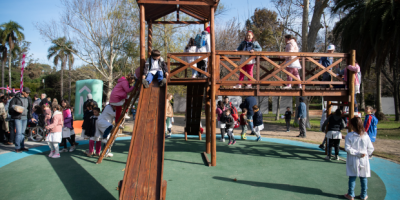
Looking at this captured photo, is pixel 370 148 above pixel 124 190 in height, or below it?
above

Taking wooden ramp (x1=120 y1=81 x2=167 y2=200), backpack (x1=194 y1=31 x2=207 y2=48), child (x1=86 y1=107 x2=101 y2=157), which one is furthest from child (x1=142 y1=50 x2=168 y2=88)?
child (x1=86 y1=107 x2=101 y2=157)

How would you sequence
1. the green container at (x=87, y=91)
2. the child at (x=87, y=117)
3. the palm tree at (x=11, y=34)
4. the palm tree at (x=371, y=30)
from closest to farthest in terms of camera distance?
the child at (x=87, y=117)
the palm tree at (x=371, y=30)
the green container at (x=87, y=91)
the palm tree at (x=11, y=34)

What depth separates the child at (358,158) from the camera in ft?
14.1

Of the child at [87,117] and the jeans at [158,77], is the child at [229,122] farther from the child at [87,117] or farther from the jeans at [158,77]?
the child at [87,117]

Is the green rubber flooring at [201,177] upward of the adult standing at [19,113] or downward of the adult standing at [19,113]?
downward

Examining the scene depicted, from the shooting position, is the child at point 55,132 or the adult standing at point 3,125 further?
the adult standing at point 3,125

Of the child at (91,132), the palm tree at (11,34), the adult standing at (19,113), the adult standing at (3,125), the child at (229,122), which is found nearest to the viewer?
the child at (91,132)

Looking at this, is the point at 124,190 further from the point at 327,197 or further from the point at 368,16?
the point at 368,16

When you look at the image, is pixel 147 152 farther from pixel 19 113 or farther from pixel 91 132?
pixel 19 113

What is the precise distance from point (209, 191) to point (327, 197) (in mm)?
2210

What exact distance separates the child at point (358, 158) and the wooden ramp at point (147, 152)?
11.2ft

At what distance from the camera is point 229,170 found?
20.3 feet

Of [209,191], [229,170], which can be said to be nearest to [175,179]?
[209,191]

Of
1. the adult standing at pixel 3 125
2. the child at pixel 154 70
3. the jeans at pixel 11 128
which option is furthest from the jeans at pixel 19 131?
the child at pixel 154 70
